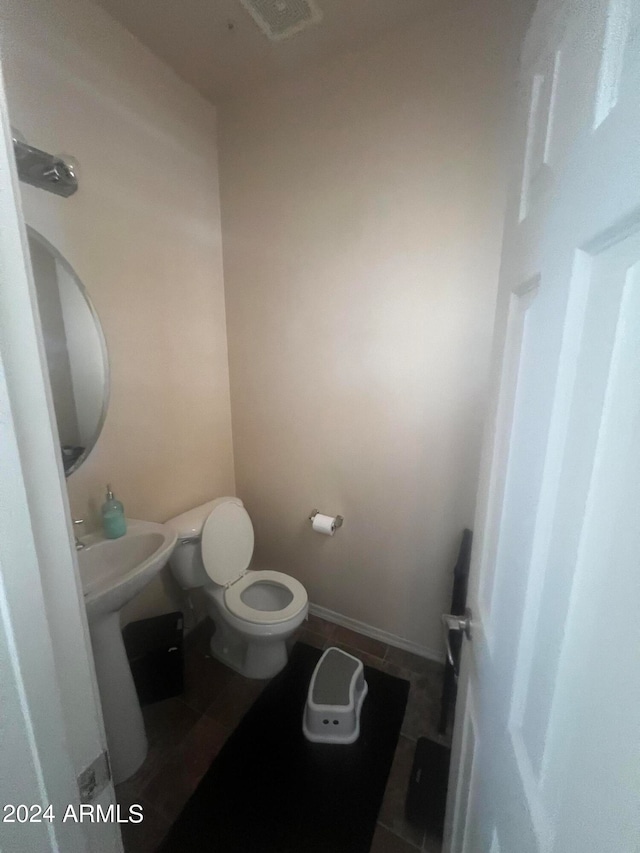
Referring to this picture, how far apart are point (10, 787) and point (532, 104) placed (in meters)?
1.29

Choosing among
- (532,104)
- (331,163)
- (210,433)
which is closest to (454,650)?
(210,433)

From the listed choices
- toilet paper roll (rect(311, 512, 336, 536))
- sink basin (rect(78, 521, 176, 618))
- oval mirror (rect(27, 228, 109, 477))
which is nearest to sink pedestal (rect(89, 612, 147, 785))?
sink basin (rect(78, 521, 176, 618))

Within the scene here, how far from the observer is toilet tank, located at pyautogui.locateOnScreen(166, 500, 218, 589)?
1.56 m

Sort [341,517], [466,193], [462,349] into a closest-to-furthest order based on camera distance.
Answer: [466,193], [462,349], [341,517]

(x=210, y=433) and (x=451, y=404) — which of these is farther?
(x=210, y=433)

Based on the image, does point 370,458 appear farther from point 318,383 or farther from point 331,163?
point 331,163

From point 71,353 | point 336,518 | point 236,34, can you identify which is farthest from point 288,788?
point 236,34

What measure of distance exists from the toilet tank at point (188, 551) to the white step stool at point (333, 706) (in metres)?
0.68

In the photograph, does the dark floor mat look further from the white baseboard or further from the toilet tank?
the toilet tank

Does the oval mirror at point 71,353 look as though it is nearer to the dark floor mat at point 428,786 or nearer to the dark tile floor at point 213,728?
the dark tile floor at point 213,728

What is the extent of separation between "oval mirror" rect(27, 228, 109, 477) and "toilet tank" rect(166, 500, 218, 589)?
0.52 meters

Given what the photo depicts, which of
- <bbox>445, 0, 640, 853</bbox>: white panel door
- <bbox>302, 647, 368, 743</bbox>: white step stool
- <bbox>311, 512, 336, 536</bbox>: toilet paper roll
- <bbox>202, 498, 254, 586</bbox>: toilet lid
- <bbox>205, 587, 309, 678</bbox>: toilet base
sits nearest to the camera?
<bbox>445, 0, 640, 853</bbox>: white panel door

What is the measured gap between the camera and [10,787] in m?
0.42

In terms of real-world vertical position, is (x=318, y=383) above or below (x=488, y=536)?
above
